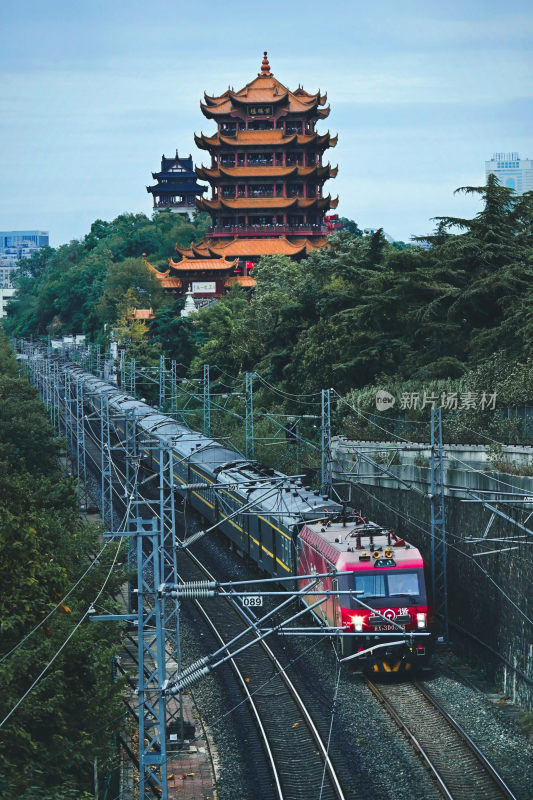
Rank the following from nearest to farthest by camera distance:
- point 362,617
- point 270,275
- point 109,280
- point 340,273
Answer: point 362,617 → point 340,273 → point 270,275 → point 109,280

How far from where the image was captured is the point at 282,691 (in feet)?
79.3

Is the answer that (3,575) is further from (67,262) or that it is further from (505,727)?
(67,262)

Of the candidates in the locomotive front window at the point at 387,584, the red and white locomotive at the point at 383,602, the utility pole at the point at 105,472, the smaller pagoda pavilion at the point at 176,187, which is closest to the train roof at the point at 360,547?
the red and white locomotive at the point at 383,602

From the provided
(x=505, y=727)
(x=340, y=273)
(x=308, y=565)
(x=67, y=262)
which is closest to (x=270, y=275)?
(x=340, y=273)

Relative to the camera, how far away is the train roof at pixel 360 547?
76.8 feet

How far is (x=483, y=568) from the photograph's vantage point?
26203 millimetres

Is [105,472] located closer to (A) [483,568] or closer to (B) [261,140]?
(A) [483,568]

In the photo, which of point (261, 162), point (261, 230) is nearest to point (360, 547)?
point (261, 230)

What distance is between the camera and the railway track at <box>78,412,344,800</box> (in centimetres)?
1897

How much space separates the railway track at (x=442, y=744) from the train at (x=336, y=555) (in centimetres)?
87

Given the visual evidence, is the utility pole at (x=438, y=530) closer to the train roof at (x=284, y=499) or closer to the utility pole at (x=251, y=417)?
the train roof at (x=284, y=499)

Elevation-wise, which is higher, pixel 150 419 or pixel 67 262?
pixel 67 262

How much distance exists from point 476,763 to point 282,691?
5.79m

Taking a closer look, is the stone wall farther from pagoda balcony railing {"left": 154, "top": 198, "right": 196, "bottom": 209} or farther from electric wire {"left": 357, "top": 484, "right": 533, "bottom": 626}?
pagoda balcony railing {"left": 154, "top": 198, "right": 196, "bottom": 209}
